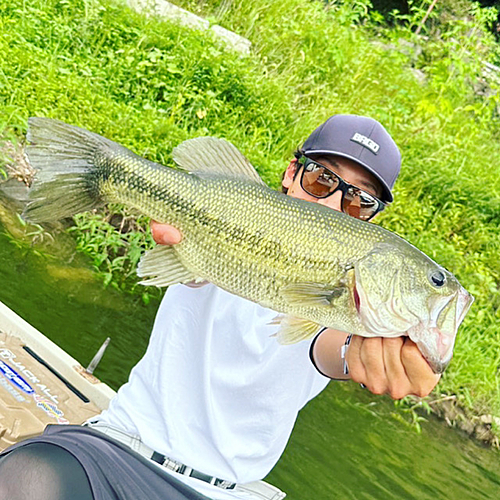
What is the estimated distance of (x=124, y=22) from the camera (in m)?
9.16

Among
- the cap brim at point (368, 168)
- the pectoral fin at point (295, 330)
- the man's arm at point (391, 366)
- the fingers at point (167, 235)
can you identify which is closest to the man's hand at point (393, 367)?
the man's arm at point (391, 366)

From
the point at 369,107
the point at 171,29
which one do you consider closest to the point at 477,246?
the point at 369,107

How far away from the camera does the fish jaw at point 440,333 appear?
1789 mm

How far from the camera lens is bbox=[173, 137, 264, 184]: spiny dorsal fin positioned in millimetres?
2170

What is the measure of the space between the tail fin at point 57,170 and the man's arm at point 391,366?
0.95 meters

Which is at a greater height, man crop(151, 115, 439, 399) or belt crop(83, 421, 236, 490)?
man crop(151, 115, 439, 399)

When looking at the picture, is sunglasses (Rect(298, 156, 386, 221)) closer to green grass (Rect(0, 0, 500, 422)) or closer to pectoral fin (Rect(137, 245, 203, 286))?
pectoral fin (Rect(137, 245, 203, 286))

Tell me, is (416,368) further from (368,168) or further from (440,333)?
(368,168)

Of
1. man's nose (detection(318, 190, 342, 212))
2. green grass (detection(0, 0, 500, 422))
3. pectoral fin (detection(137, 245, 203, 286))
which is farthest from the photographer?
green grass (detection(0, 0, 500, 422))

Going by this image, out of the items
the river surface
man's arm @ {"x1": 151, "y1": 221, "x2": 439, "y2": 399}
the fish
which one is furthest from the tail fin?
the river surface

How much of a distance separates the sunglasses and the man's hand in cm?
70

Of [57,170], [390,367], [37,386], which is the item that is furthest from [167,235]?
[37,386]

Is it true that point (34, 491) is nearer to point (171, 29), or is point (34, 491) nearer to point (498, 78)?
point (171, 29)

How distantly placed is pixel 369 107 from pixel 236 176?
8.95 meters
